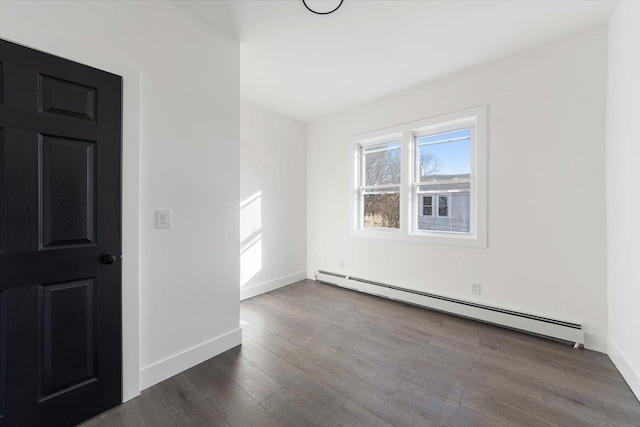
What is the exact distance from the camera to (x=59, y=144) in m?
1.45

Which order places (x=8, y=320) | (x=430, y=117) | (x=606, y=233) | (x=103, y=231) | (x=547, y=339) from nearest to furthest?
(x=8, y=320), (x=103, y=231), (x=606, y=233), (x=547, y=339), (x=430, y=117)

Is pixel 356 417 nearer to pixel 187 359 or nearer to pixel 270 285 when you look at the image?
pixel 187 359

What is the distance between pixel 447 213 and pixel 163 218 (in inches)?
119

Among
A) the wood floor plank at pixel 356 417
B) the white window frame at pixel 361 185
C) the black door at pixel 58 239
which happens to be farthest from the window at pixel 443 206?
the black door at pixel 58 239

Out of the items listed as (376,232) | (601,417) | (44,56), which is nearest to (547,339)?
(601,417)

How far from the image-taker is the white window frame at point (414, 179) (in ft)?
9.22

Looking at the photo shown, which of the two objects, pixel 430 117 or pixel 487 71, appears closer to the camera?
pixel 487 71

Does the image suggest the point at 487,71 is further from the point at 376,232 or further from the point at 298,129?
the point at 298,129

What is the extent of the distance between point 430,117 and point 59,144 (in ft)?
11.2

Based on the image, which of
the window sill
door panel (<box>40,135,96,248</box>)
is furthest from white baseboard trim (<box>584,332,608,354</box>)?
door panel (<box>40,135,96,248</box>)

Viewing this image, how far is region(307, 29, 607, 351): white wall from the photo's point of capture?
7.39 ft

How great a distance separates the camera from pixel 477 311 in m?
2.78

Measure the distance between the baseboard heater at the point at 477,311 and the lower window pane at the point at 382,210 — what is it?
86cm

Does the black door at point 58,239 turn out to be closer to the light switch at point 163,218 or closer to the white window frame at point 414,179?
the light switch at point 163,218
